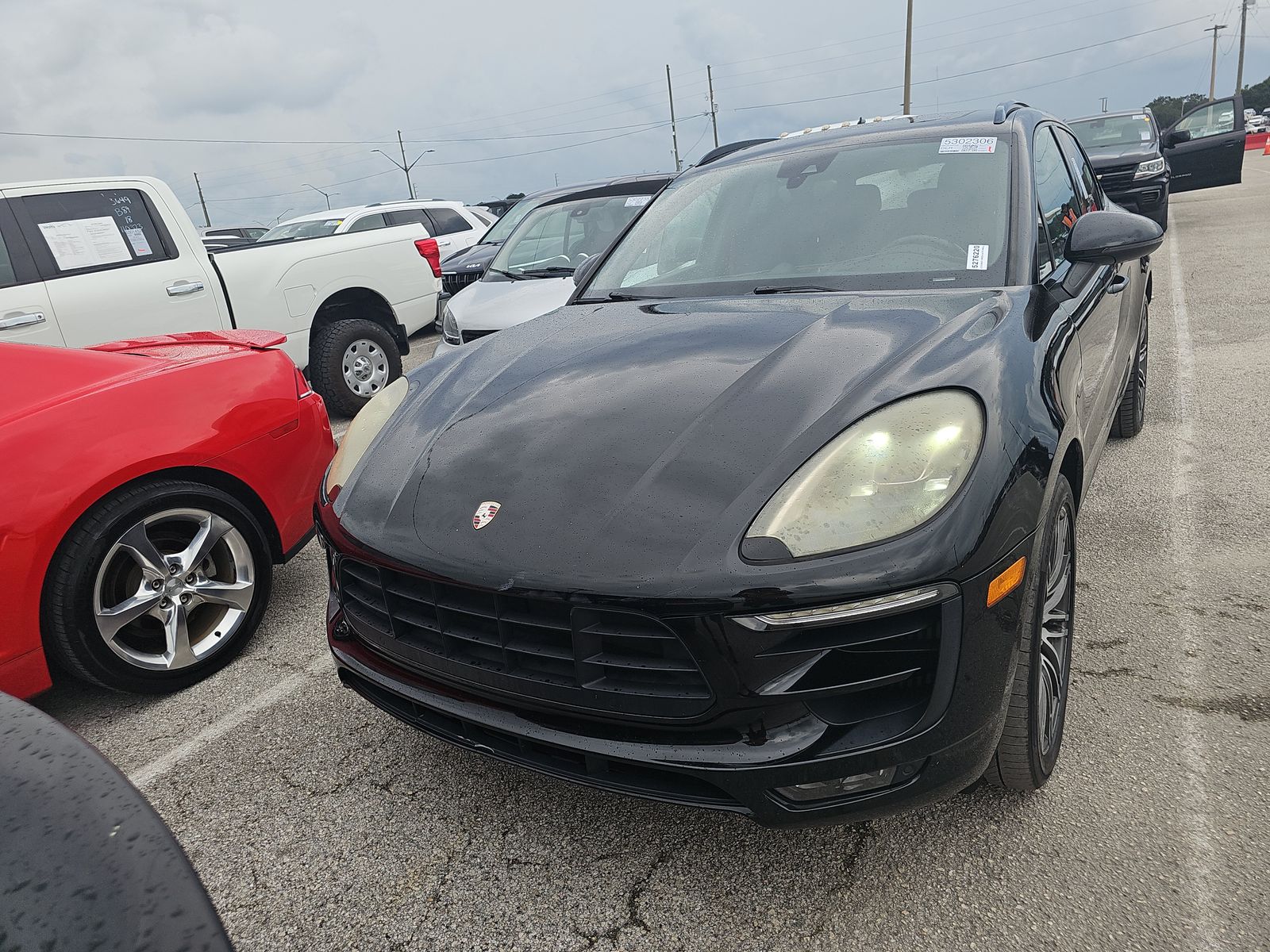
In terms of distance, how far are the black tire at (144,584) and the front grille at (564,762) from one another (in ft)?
3.92

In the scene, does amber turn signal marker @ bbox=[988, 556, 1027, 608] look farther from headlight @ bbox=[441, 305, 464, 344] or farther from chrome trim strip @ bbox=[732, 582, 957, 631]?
headlight @ bbox=[441, 305, 464, 344]

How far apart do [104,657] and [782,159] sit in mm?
2844

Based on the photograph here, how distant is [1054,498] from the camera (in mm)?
2020

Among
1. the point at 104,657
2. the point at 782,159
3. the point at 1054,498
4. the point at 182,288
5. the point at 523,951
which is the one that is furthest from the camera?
the point at 182,288

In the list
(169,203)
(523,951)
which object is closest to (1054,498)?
(523,951)

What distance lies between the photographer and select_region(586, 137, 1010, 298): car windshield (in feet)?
8.54

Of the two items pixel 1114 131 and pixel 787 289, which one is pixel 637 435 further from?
pixel 1114 131

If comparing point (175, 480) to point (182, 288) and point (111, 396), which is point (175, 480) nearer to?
point (111, 396)

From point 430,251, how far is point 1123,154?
350 inches

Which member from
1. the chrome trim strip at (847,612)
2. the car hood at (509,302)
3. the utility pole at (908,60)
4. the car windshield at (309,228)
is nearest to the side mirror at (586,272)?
the chrome trim strip at (847,612)

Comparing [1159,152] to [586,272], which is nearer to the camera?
[586,272]

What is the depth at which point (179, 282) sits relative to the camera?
5.62 m

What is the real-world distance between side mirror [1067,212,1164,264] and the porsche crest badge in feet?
6.12

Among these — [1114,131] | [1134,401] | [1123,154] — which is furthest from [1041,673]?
[1114,131]
